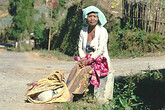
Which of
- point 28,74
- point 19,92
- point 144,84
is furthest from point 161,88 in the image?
point 28,74

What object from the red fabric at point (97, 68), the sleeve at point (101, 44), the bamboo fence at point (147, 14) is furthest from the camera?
the bamboo fence at point (147, 14)

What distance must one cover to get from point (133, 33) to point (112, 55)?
1.49 m

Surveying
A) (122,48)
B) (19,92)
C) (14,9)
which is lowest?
(19,92)

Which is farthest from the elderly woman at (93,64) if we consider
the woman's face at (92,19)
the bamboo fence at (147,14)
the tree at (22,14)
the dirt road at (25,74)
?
the tree at (22,14)

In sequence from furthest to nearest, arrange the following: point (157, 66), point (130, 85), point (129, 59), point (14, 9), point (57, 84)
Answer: point (14, 9) → point (129, 59) → point (157, 66) → point (130, 85) → point (57, 84)

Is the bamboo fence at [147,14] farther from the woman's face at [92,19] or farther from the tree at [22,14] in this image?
the tree at [22,14]

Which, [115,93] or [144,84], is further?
[144,84]

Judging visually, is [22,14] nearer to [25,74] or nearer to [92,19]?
[25,74]

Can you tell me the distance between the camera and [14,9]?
25.6 metres

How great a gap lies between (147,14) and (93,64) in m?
8.29

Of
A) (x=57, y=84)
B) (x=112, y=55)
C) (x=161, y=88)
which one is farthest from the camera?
(x=112, y=55)

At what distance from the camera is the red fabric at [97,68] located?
5.33 m

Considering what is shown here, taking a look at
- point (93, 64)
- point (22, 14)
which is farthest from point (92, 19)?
point (22, 14)

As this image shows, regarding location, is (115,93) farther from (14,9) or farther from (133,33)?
(14,9)
